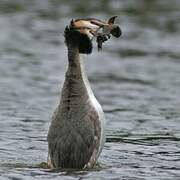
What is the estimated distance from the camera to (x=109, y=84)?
2517cm

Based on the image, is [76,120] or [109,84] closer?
[76,120]

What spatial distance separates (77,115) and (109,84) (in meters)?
11.9

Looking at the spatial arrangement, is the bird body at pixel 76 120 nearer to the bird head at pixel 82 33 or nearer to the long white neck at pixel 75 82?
the long white neck at pixel 75 82

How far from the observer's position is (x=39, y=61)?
28.5 m

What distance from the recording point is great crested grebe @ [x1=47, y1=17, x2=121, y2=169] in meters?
13.3

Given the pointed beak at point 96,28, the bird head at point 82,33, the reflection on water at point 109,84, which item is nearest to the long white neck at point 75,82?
the bird head at point 82,33

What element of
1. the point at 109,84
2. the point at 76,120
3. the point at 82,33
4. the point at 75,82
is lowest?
the point at 109,84

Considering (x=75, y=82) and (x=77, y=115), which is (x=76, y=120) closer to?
(x=77, y=115)

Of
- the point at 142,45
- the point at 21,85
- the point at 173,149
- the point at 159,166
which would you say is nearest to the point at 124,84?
the point at 21,85

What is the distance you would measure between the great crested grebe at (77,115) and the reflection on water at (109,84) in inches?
11.6

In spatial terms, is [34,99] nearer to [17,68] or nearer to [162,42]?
[17,68]

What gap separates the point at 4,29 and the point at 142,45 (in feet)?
17.8

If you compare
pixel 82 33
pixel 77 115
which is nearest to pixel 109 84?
pixel 82 33

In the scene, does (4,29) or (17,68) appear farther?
(4,29)
